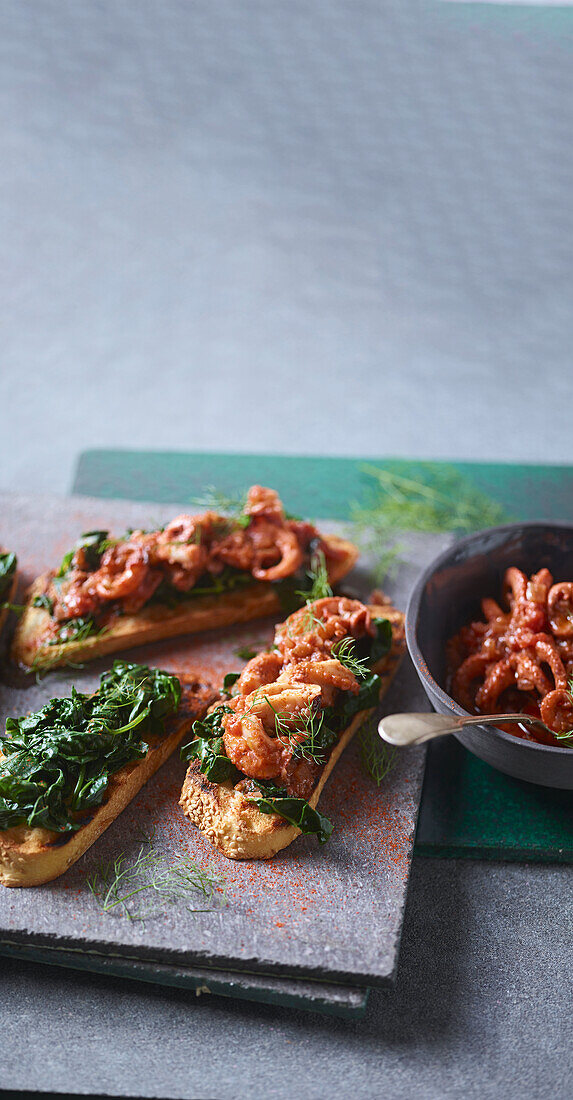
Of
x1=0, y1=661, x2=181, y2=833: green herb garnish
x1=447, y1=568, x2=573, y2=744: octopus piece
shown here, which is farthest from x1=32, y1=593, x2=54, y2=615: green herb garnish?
x1=447, y1=568, x2=573, y2=744: octopus piece

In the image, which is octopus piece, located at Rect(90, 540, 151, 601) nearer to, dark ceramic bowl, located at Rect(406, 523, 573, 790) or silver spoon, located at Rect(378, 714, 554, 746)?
dark ceramic bowl, located at Rect(406, 523, 573, 790)

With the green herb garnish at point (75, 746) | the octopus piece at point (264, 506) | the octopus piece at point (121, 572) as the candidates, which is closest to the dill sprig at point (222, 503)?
the octopus piece at point (264, 506)

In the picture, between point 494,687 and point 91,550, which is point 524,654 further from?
point 91,550

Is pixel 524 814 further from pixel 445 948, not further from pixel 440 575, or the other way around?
pixel 440 575

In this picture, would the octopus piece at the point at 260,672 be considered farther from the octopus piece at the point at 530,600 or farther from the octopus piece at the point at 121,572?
the octopus piece at the point at 530,600

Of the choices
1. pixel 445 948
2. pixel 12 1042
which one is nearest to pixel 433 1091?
pixel 445 948

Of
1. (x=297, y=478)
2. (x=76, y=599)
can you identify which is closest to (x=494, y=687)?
(x=76, y=599)
